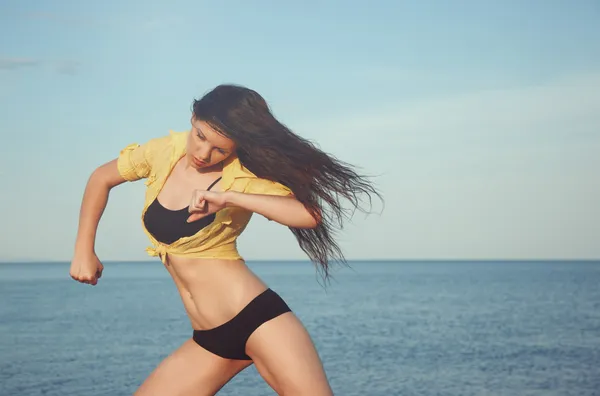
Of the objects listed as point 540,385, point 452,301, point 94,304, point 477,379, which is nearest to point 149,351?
point 477,379

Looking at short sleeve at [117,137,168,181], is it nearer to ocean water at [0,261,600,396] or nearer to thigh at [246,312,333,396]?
thigh at [246,312,333,396]

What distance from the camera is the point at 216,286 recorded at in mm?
4090

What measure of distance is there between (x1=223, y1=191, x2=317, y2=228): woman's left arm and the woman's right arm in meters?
0.76

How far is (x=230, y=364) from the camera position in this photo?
13.9 ft

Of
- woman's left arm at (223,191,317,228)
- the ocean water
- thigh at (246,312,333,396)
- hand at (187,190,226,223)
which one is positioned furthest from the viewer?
the ocean water

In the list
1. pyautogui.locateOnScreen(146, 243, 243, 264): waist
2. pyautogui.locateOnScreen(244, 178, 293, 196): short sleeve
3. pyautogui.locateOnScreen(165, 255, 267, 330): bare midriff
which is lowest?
pyautogui.locateOnScreen(165, 255, 267, 330): bare midriff

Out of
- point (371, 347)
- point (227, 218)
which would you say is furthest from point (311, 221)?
point (371, 347)

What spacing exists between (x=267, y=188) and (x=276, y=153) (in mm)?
172

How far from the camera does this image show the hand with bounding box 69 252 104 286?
13.7ft

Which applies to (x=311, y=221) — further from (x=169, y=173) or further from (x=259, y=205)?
(x=169, y=173)

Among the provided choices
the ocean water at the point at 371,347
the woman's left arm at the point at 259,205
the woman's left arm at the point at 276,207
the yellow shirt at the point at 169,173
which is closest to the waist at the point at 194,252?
the yellow shirt at the point at 169,173

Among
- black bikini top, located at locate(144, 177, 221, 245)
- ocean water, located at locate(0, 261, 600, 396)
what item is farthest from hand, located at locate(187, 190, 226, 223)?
ocean water, located at locate(0, 261, 600, 396)

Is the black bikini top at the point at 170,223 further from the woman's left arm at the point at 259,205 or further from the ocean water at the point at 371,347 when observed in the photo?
the ocean water at the point at 371,347

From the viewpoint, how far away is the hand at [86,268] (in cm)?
416
